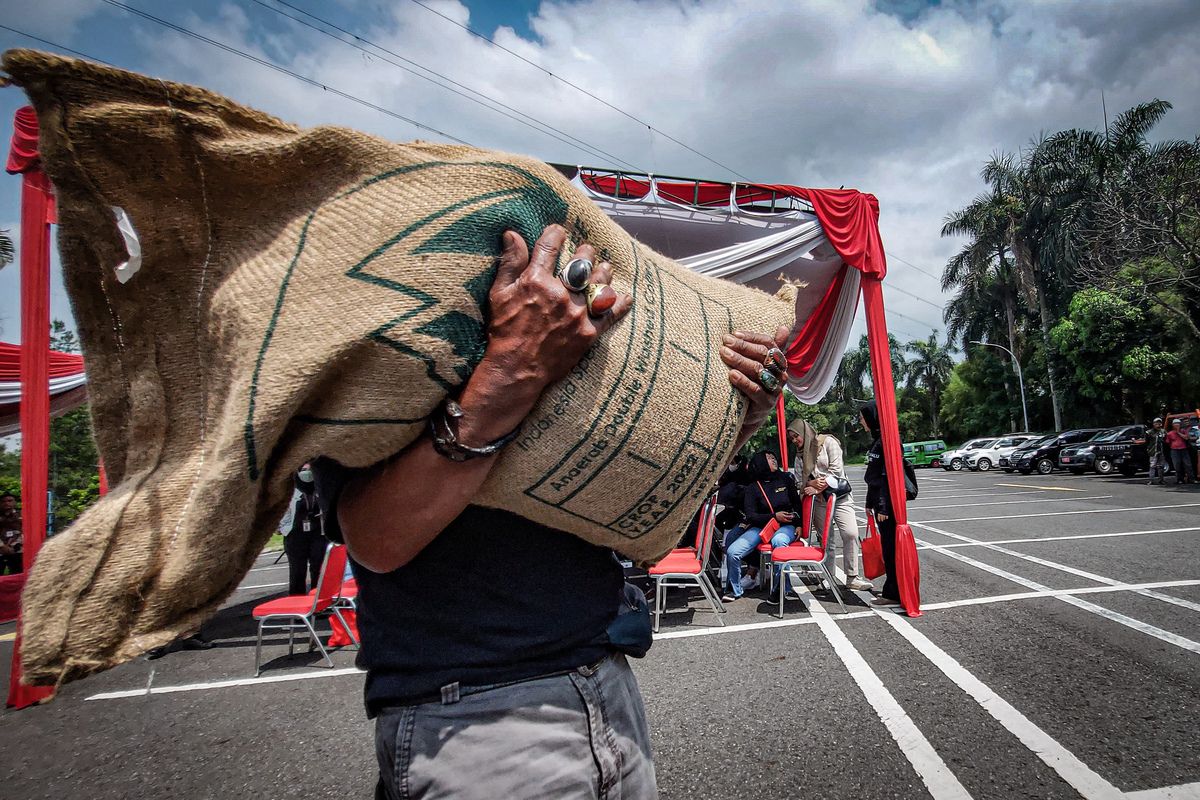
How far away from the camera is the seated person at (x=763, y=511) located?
5809 mm

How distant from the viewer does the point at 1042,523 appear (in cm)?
895

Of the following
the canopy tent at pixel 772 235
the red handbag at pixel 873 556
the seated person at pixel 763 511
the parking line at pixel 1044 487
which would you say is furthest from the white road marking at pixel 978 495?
the canopy tent at pixel 772 235

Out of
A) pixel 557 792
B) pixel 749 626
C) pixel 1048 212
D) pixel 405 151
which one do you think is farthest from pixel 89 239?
pixel 1048 212

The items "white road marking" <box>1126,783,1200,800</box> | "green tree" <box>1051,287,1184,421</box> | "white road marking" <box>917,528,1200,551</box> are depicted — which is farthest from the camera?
"green tree" <box>1051,287,1184,421</box>

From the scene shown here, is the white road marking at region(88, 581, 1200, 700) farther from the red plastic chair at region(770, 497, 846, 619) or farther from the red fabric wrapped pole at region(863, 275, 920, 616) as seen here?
the red fabric wrapped pole at region(863, 275, 920, 616)

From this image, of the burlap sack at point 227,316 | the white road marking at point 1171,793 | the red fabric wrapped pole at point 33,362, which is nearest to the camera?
the burlap sack at point 227,316

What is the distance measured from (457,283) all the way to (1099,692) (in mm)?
4213

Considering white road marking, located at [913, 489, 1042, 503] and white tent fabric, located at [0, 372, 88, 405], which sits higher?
white tent fabric, located at [0, 372, 88, 405]

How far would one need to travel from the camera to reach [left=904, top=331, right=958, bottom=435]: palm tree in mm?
40969

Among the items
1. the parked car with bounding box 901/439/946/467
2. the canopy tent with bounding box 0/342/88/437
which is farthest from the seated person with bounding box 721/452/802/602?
the parked car with bounding box 901/439/946/467

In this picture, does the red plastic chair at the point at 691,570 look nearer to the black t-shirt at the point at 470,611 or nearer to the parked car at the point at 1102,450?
the black t-shirt at the point at 470,611

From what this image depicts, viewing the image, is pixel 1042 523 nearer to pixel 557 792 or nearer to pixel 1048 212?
pixel 557 792

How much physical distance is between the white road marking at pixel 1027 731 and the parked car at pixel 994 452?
2322 centimetres

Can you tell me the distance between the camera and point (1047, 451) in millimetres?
19859
